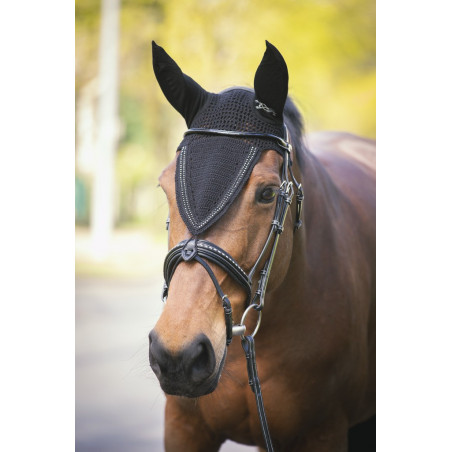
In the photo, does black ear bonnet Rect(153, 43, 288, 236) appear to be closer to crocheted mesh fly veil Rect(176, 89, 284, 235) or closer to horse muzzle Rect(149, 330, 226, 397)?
crocheted mesh fly veil Rect(176, 89, 284, 235)

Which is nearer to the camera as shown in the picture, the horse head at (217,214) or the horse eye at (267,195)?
the horse head at (217,214)

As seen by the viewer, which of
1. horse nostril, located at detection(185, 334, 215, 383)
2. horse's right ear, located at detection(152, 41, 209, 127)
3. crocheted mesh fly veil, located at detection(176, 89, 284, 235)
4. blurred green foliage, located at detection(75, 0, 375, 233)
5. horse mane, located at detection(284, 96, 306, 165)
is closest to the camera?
horse nostril, located at detection(185, 334, 215, 383)

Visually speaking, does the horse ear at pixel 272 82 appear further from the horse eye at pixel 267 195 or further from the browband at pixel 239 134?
the horse eye at pixel 267 195

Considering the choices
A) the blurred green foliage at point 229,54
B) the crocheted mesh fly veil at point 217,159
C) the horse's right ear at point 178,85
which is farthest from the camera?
the blurred green foliage at point 229,54

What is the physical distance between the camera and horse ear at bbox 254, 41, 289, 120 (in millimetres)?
1275

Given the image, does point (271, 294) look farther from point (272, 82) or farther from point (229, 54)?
point (229, 54)

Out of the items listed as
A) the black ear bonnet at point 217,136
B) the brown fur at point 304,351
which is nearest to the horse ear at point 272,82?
the black ear bonnet at point 217,136

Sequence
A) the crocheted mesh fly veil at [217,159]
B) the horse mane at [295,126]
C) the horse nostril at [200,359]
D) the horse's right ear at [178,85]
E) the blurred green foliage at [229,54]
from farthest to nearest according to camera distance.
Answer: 1. the blurred green foliage at [229,54]
2. the horse mane at [295,126]
3. the horse's right ear at [178,85]
4. the crocheted mesh fly veil at [217,159]
5. the horse nostril at [200,359]

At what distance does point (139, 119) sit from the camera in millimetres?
2492

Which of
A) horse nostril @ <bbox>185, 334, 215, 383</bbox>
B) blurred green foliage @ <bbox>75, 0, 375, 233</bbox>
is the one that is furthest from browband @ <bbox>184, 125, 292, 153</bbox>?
blurred green foliage @ <bbox>75, 0, 375, 233</bbox>

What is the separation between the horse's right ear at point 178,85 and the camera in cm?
137

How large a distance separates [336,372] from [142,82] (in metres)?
1.45

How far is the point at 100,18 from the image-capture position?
236cm

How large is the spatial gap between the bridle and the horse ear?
7 cm
